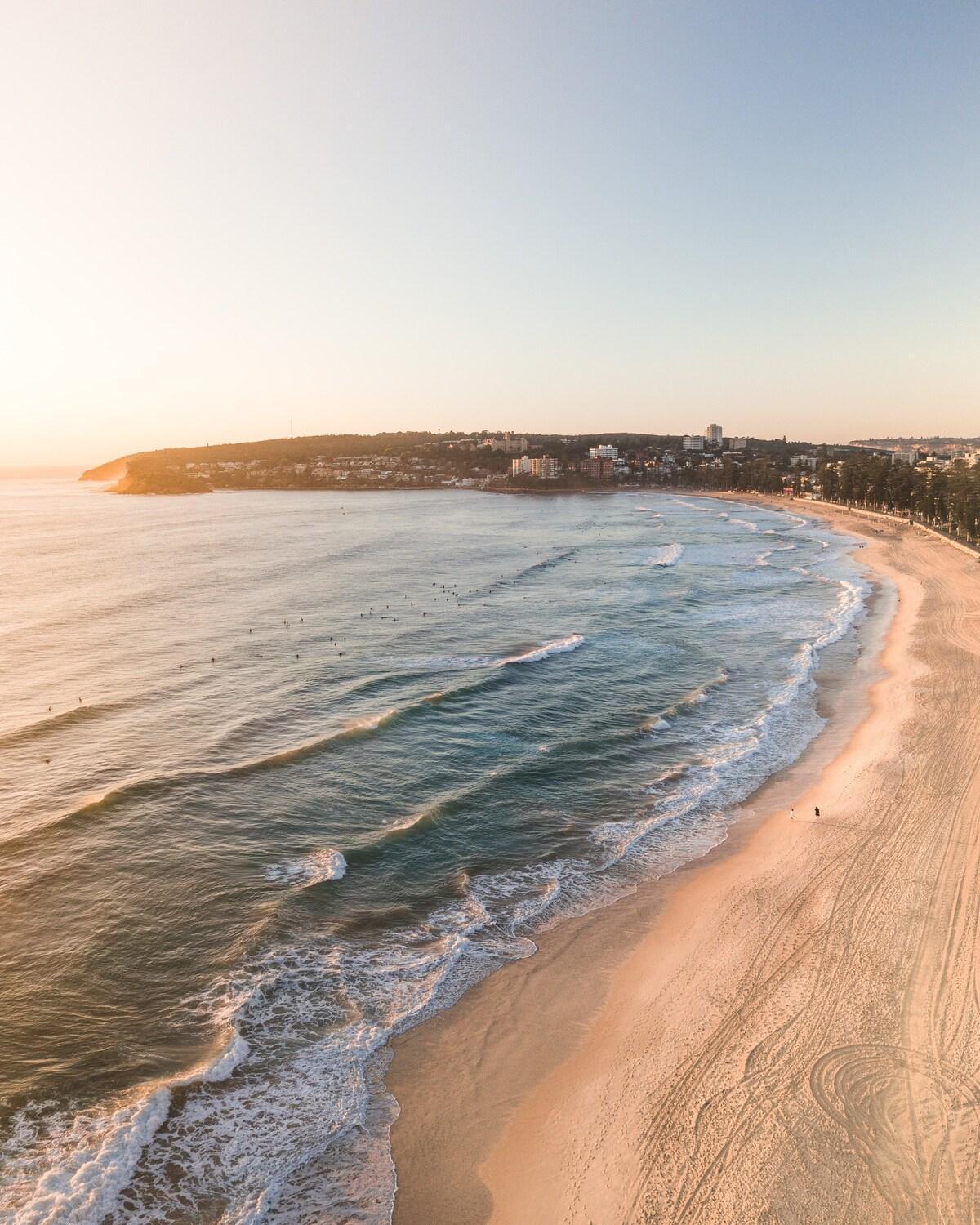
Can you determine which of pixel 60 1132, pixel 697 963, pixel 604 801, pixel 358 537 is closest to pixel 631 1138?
pixel 697 963

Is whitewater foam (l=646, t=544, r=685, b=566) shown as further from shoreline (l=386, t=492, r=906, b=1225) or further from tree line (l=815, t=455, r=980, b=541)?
shoreline (l=386, t=492, r=906, b=1225)

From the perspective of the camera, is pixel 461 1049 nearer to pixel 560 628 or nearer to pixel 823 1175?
pixel 823 1175

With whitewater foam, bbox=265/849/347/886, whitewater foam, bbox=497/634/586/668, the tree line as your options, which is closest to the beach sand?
whitewater foam, bbox=265/849/347/886

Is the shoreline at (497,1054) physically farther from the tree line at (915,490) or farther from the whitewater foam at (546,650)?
Result: the tree line at (915,490)

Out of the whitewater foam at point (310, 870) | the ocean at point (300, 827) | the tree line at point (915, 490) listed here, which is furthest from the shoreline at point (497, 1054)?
the tree line at point (915, 490)

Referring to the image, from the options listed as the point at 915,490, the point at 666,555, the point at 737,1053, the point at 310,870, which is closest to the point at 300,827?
the point at 310,870

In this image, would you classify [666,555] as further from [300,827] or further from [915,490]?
[300,827]
